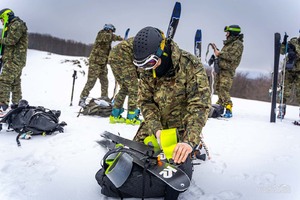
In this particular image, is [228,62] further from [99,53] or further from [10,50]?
[10,50]

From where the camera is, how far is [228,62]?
19.6 feet

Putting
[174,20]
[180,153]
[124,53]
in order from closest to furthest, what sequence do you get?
[180,153] → [174,20] → [124,53]

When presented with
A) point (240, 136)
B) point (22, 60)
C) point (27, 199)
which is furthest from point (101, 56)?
point (27, 199)

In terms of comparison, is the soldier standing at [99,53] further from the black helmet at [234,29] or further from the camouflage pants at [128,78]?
the black helmet at [234,29]

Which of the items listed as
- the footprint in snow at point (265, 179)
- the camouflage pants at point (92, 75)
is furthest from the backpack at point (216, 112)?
the footprint in snow at point (265, 179)

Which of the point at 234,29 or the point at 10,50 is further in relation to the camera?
the point at 234,29

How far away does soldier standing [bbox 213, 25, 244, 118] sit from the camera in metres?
5.86

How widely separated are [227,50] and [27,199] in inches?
202

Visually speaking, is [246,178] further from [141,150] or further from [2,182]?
[2,182]

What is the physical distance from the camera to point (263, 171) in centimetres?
259

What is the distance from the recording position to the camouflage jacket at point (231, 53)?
5.84 metres

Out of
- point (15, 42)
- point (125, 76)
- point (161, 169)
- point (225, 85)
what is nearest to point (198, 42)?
point (225, 85)

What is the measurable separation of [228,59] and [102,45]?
9.64 ft

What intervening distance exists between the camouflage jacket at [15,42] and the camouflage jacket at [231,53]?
4163mm
